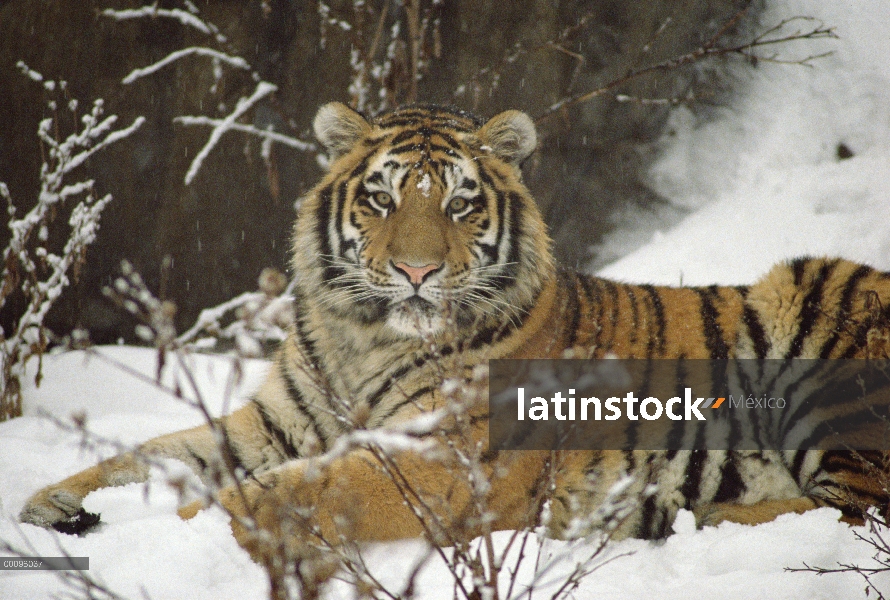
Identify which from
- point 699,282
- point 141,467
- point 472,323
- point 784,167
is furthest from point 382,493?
point 784,167

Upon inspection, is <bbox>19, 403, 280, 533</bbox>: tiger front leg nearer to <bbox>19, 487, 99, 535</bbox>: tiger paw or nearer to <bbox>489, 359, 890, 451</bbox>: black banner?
<bbox>19, 487, 99, 535</bbox>: tiger paw

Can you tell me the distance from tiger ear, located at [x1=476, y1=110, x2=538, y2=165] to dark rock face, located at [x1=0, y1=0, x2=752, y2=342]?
2818 mm

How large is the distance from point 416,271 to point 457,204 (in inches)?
14.8

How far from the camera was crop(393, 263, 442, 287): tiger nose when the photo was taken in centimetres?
252

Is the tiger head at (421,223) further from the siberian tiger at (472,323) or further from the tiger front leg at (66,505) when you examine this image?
the tiger front leg at (66,505)

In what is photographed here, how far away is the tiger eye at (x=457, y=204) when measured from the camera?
9.05 ft

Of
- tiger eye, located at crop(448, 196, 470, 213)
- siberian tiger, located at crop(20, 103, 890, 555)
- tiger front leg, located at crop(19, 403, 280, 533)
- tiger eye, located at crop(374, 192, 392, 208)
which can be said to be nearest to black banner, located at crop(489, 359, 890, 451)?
siberian tiger, located at crop(20, 103, 890, 555)

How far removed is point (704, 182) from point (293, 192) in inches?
122

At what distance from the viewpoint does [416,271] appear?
252cm

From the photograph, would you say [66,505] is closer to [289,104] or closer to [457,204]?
[457,204]

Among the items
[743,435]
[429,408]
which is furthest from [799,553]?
[429,408]

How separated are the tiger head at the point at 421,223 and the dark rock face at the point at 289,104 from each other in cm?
281

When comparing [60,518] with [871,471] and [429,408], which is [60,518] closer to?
[429,408]

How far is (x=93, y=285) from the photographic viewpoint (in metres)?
5.70
